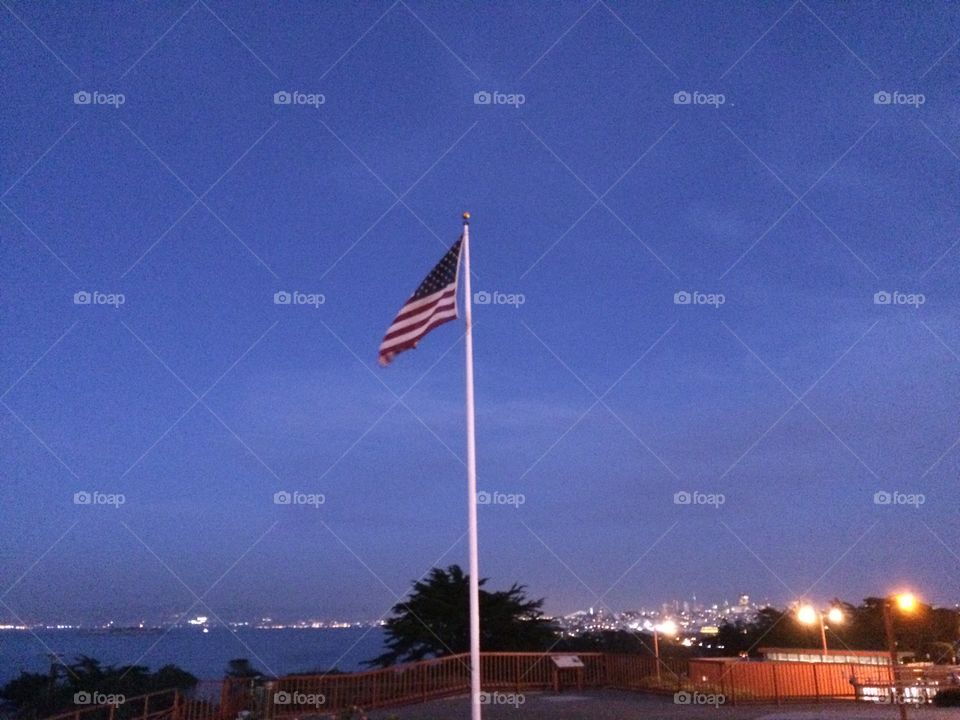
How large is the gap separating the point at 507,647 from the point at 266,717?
65.4ft

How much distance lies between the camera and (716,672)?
65.9 ft

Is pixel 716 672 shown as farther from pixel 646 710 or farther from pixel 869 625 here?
pixel 869 625

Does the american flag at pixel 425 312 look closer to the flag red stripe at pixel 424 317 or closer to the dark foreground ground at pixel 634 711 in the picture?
the flag red stripe at pixel 424 317

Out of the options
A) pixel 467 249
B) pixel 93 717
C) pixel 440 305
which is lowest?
pixel 93 717

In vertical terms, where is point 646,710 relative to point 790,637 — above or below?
below

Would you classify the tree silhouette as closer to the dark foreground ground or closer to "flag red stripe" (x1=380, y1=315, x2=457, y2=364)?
the dark foreground ground

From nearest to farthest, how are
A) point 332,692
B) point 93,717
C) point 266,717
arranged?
point 266,717 → point 332,692 → point 93,717

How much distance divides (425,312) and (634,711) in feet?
34.5

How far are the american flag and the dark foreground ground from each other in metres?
8.25

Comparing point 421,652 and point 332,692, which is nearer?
point 332,692

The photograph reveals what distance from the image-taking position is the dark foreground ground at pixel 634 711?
55.5ft

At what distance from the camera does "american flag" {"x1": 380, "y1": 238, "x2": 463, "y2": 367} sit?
12414 millimetres

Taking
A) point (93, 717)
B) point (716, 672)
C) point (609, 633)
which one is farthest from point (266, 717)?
point (609, 633)

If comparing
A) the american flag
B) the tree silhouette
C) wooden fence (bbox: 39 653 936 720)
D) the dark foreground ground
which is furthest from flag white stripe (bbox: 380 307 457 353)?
the tree silhouette
